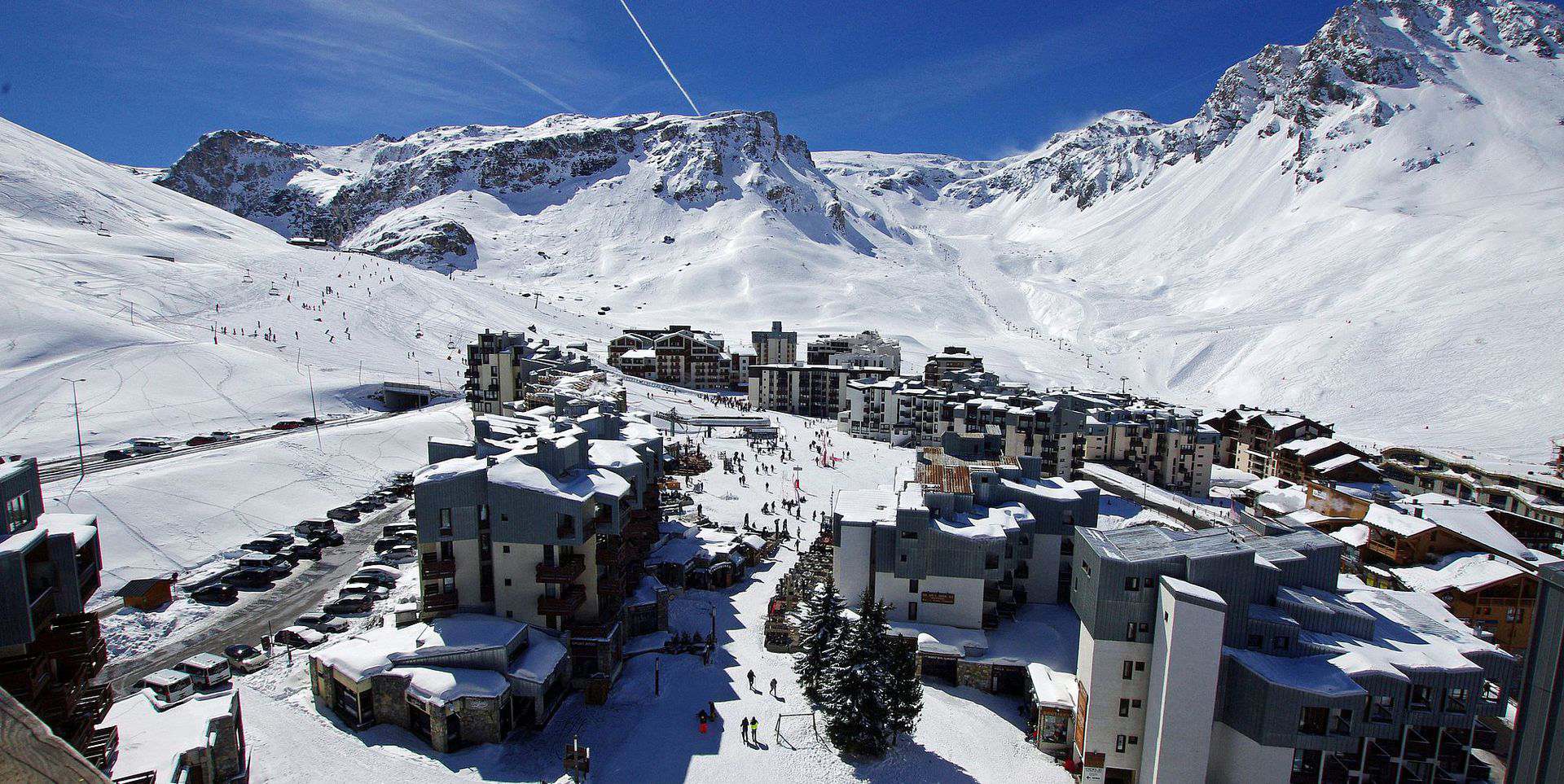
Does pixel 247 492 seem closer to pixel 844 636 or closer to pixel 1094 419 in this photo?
pixel 844 636

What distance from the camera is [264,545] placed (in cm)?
3525

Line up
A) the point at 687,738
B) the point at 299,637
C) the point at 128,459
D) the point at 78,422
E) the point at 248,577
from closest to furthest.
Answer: the point at 687,738, the point at 299,637, the point at 248,577, the point at 128,459, the point at 78,422

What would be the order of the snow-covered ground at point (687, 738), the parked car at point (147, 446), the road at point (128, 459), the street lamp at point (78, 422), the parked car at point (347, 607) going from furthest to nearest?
1. the parked car at point (147, 446)
2. the street lamp at point (78, 422)
3. the road at point (128, 459)
4. the parked car at point (347, 607)
5. the snow-covered ground at point (687, 738)

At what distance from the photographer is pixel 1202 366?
105m

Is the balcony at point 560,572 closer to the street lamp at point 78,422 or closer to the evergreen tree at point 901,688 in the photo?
the evergreen tree at point 901,688

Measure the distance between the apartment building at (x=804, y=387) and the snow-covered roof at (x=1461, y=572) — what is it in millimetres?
55208

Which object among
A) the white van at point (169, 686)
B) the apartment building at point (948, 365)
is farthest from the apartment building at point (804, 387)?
the white van at point (169, 686)

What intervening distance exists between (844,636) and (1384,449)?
213 feet

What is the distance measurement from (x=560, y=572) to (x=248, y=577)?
57.5 feet

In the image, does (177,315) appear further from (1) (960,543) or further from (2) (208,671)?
(1) (960,543)

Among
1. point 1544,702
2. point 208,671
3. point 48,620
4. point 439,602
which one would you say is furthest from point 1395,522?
point 208,671

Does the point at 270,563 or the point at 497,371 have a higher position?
the point at 497,371

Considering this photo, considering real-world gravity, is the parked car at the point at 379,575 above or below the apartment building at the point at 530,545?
below

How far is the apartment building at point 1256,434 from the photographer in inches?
2295
